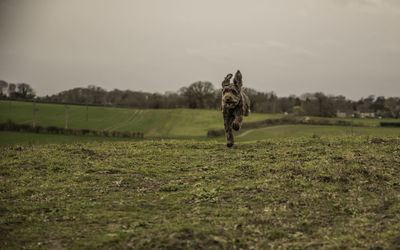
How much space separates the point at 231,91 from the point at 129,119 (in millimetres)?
75011

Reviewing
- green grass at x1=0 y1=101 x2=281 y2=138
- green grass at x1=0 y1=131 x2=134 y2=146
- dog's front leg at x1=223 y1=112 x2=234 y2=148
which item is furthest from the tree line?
dog's front leg at x1=223 y1=112 x2=234 y2=148

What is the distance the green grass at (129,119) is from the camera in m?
73.3

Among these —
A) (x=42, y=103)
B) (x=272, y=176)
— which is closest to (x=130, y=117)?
(x=42, y=103)

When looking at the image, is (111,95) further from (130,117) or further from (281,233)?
(281,233)

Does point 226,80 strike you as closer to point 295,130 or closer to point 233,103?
point 233,103

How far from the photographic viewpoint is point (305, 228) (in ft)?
26.6

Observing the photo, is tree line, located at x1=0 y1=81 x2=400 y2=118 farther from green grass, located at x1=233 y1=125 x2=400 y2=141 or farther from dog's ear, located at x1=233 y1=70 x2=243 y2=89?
dog's ear, located at x1=233 y1=70 x2=243 y2=89

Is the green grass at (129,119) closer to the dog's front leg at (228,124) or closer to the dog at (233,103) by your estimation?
the dog's front leg at (228,124)

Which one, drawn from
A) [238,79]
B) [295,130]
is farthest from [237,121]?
[295,130]

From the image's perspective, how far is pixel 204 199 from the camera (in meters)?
10.3

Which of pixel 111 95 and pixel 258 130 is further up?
pixel 111 95

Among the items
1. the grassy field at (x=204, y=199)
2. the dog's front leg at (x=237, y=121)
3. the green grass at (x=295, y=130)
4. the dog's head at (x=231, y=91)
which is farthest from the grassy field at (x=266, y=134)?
the grassy field at (x=204, y=199)

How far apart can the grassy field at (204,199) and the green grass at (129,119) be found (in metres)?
53.0

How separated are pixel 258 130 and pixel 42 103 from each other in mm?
57429
